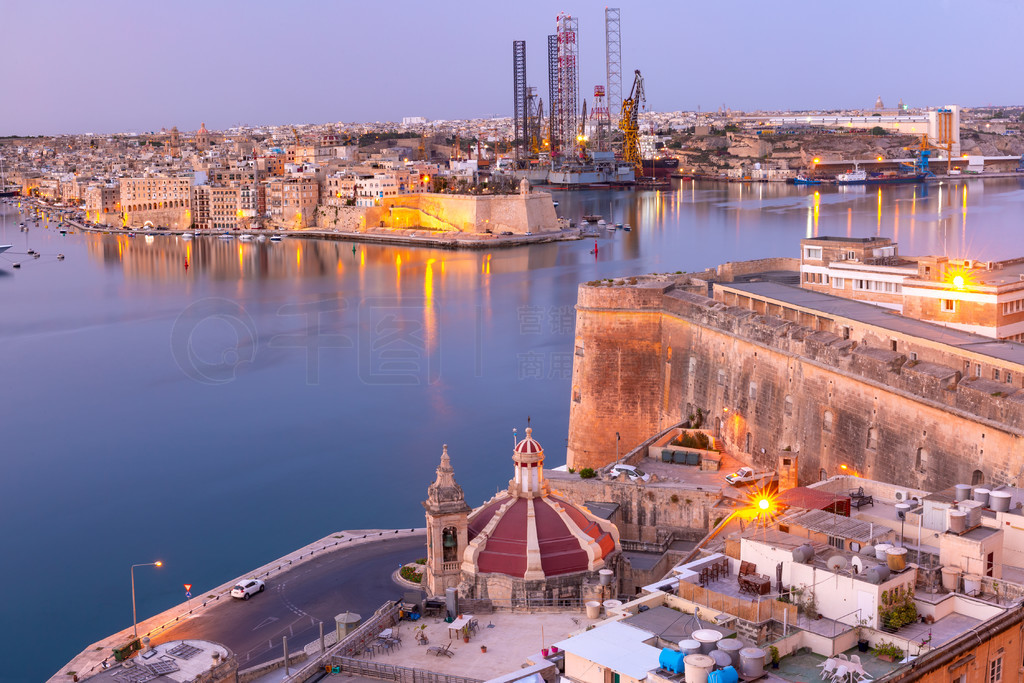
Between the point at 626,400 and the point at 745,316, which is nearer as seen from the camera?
the point at 745,316

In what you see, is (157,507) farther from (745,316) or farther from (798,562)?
(798,562)

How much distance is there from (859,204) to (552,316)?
90.4ft

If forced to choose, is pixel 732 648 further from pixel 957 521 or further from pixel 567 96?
pixel 567 96

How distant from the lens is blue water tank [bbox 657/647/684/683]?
458 cm

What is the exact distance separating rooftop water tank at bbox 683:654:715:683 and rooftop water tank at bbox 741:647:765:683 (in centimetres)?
16

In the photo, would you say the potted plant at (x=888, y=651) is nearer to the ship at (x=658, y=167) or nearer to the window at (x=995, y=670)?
the window at (x=995, y=670)

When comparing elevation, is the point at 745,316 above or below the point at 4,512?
above

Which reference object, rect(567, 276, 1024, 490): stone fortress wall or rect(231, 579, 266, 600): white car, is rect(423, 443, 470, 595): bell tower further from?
rect(567, 276, 1024, 490): stone fortress wall

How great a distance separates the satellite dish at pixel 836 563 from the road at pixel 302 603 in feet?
15.3

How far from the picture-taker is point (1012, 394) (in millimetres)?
7992

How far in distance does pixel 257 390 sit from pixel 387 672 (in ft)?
45.4

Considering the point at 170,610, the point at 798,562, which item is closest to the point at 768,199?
the point at 170,610

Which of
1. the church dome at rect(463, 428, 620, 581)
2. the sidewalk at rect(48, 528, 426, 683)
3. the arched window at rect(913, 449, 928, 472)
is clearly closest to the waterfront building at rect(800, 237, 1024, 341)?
the arched window at rect(913, 449, 928, 472)

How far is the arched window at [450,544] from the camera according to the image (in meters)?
7.82
